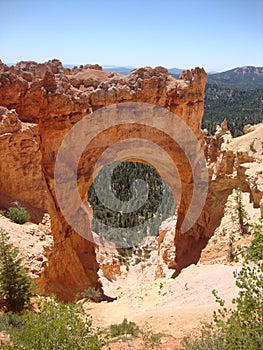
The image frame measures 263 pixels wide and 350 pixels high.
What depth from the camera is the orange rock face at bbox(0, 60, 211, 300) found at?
13920mm

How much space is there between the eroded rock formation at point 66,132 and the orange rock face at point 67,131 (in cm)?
4

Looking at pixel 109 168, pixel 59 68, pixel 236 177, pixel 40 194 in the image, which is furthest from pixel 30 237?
pixel 109 168

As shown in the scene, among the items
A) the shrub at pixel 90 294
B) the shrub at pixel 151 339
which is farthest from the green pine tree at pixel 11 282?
the shrub at pixel 90 294

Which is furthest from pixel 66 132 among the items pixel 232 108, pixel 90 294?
pixel 232 108

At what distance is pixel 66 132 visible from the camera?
16.7m

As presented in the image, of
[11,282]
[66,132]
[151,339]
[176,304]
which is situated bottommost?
[176,304]

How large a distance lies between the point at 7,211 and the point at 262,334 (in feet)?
33.9

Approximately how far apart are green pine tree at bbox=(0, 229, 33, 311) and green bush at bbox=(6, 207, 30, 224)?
3158 mm

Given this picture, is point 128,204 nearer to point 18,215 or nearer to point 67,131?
point 67,131

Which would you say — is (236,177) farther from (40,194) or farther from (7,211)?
(7,211)

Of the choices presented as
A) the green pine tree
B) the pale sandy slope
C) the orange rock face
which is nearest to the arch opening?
the orange rock face

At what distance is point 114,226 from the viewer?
35.2 meters

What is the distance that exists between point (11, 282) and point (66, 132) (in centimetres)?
930

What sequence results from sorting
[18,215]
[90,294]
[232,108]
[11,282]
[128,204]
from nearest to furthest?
[11,282], [18,215], [90,294], [128,204], [232,108]
